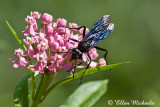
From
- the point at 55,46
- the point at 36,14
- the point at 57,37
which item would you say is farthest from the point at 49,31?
the point at 36,14

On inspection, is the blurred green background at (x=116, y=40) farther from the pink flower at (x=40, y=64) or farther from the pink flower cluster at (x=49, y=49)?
the pink flower at (x=40, y=64)

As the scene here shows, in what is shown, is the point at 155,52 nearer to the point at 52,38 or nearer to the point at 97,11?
the point at 97,11

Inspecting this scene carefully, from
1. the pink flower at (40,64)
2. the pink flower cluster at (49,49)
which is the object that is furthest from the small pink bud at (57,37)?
the pink flower at (40,64)

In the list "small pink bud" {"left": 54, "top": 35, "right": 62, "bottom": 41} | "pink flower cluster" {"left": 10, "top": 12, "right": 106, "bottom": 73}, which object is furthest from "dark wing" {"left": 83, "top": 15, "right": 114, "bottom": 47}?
"small pink bud" {"left": 54, "top": 35, "right": 62, "bottom": 41}

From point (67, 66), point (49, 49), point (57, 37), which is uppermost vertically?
point (57, 37)

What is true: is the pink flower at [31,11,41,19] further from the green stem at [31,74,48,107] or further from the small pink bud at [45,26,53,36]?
the green stem at [31,74,48,107]

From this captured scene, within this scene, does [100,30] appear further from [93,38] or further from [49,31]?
[49,31]

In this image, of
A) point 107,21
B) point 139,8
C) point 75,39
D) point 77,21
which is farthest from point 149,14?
point 75,39

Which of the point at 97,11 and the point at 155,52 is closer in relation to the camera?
the point at 155,52
